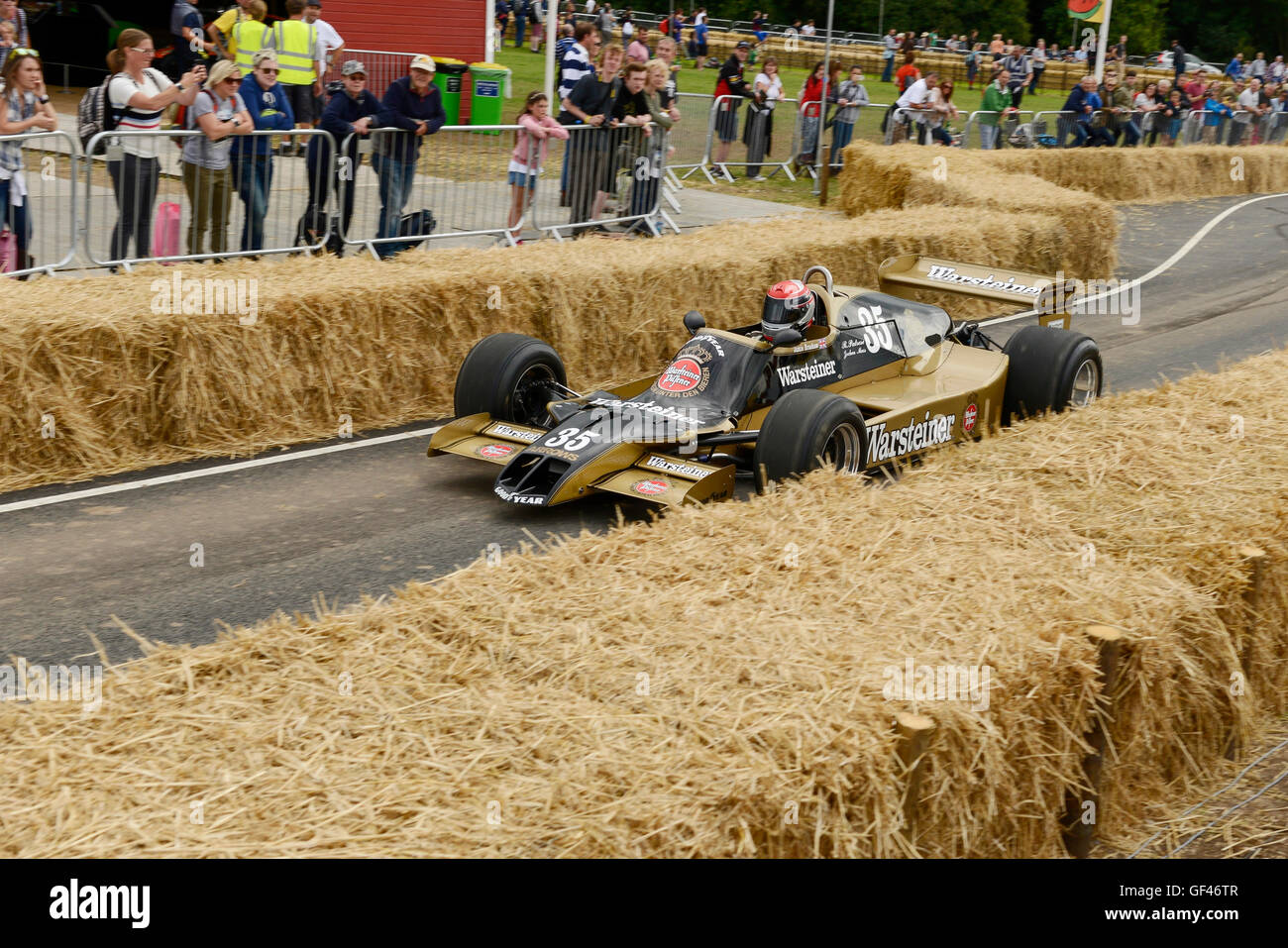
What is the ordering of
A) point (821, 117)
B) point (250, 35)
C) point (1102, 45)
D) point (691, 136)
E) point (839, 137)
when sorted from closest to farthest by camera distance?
point (250, 35) < point (691, 136) < point (821, 117) < point (839, 137) < point (1102, 45)

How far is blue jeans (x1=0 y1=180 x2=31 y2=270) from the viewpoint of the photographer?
1003 cm

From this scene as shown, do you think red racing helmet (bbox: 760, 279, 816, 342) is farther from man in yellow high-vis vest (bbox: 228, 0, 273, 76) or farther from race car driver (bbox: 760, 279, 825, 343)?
man in yellow high-vis vest (bbox: 228, 0, 273, 76)

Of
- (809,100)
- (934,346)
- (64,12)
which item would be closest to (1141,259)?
(809,100)

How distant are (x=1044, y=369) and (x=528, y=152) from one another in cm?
622

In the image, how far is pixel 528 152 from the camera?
Result: 1395 cm

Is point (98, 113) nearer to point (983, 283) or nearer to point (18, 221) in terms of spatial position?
point (18, 221)

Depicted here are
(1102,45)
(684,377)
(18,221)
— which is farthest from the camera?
(1102,45)

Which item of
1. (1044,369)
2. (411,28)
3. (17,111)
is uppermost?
(411,28)

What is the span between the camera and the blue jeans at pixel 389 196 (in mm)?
12555

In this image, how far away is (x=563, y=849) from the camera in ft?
11.7

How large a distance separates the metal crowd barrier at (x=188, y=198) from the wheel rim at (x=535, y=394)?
2868 mm

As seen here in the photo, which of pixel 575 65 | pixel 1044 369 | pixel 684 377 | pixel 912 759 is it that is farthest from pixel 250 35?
pixel 912 759

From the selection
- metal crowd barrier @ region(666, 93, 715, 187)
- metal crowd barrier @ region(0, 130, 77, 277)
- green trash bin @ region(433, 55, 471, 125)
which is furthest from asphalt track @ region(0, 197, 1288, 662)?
green trash bin @ region(433, 55, 471, 125)
